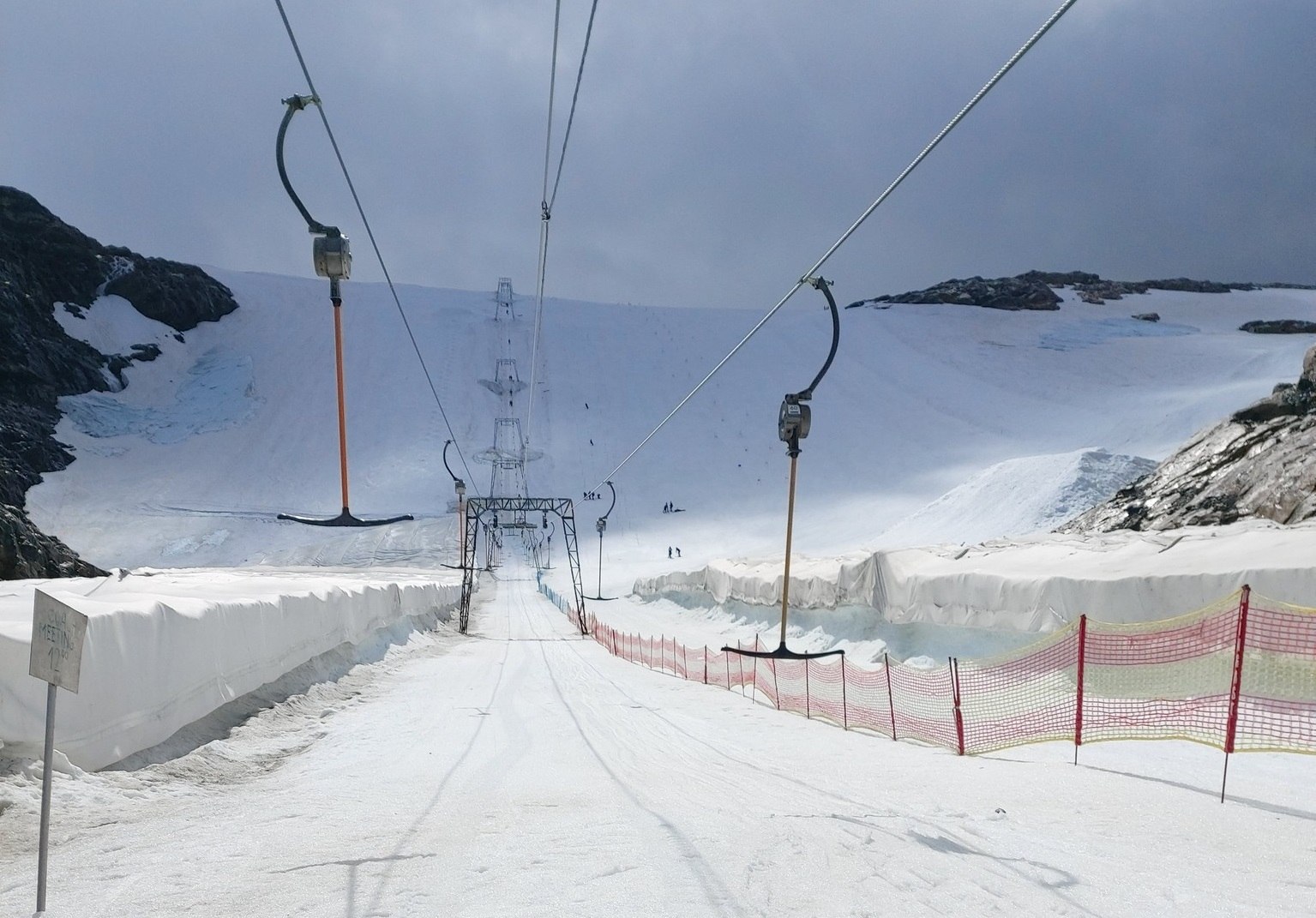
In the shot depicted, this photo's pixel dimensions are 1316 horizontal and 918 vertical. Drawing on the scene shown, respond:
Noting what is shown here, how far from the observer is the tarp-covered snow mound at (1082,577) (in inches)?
430

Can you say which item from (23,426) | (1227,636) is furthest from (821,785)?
(23,426)

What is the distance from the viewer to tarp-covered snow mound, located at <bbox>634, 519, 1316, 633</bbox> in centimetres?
1091

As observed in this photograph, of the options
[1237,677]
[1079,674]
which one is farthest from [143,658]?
[1237,677]

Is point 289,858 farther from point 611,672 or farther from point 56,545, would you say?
point 56,545

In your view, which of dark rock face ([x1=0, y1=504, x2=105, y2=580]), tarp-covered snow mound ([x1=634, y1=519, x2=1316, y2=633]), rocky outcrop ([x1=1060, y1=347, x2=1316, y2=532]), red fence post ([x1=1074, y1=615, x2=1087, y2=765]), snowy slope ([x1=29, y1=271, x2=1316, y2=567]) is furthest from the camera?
snowy slope ([x1=29, y1=271, x2=1316, y2=567])

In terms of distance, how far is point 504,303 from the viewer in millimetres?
111000

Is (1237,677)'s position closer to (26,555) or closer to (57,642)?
(57,642)

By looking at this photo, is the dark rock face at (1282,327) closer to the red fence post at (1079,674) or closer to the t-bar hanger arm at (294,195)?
the red fence post at (1079,674)

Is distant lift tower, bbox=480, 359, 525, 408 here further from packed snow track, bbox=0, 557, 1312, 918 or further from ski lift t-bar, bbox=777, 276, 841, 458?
packed snow track, bbox=0, 557, 1312, 918

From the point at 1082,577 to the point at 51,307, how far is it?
10389 cm

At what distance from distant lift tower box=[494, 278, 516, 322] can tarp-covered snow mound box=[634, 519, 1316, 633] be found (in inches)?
3531

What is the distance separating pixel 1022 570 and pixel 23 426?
79.2 m

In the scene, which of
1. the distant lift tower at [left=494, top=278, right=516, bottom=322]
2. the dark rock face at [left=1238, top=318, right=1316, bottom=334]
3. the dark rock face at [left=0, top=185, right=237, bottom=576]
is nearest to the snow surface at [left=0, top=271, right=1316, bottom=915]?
the dark rock face at [left=0, top=185, right=237, bottom=576]

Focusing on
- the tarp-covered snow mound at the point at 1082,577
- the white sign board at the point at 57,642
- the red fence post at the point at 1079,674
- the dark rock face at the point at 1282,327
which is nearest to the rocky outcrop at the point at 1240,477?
the tarp-covered snow mound at the point at 1082,577
